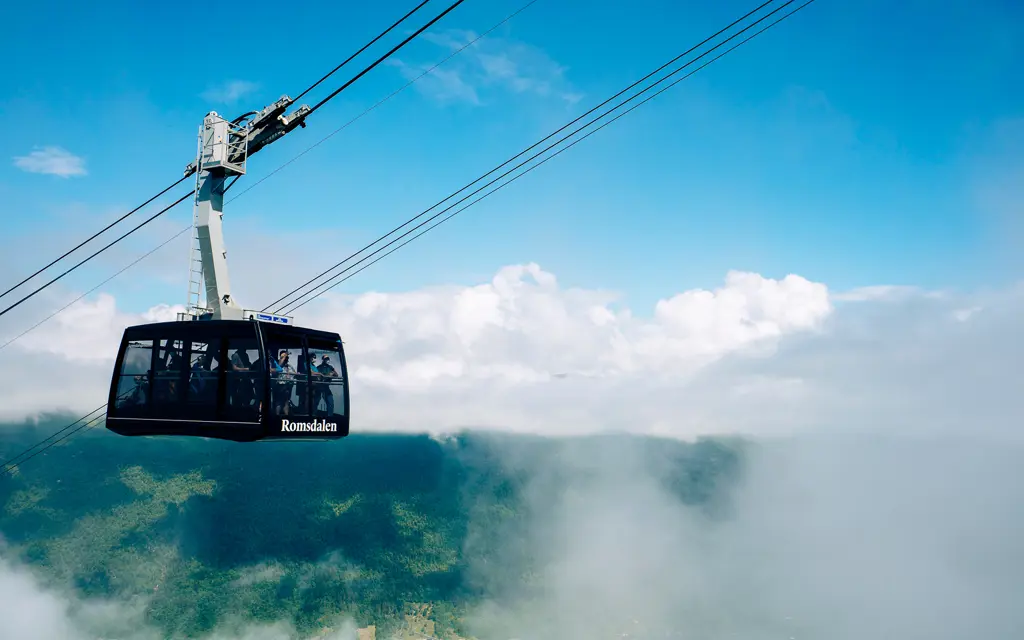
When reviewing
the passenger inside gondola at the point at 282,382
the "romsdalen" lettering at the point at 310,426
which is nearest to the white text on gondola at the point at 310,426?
the "romsdalen" lettering at the point at 310,426

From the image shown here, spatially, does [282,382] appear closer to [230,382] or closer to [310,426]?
[230,382]

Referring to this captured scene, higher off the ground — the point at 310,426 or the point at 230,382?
the point at 230,382

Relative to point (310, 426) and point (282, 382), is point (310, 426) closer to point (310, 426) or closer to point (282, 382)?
point (310, 426)

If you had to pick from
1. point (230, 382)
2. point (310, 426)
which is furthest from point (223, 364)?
point (310, 426)

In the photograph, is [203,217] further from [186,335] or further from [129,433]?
[129,433]

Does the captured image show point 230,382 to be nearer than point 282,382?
Yes

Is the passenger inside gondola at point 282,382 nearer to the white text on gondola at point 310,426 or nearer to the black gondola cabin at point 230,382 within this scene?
the black gondola cabin at point 230,382
